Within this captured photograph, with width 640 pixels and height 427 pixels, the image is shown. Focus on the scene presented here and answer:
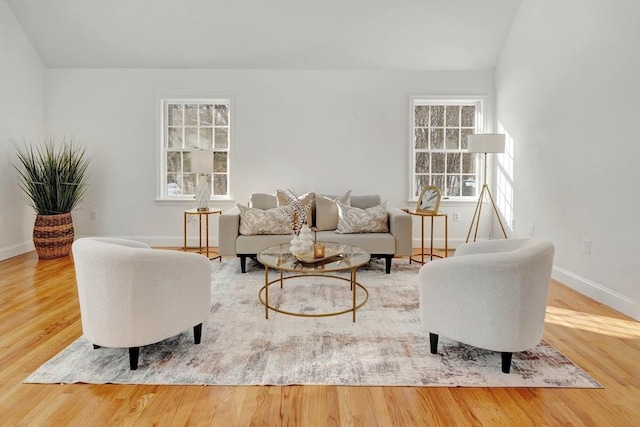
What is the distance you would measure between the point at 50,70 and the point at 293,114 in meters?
3.50

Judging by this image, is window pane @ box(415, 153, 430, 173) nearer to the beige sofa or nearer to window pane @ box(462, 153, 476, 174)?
window pane @ box(462, 153, 476, 174)

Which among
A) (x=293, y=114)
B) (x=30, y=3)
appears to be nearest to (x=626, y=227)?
(x=293, y=114)

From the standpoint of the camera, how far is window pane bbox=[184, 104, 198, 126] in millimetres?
5793

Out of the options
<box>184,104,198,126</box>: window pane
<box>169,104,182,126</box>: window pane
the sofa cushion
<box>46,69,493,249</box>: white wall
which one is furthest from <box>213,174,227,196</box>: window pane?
the sofa cushion

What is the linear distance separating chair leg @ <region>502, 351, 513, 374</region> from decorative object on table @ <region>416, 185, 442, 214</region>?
2831 mm

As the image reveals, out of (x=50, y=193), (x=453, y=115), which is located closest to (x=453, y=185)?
(x=453, y=115)

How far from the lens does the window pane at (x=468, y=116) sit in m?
5.78

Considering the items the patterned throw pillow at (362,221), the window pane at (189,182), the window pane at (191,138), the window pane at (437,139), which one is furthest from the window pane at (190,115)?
the window pane at (437,139)

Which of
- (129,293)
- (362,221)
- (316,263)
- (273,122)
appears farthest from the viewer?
(273,122)

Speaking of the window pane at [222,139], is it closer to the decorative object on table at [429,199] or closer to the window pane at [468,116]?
the decorative object on table at [429,199]

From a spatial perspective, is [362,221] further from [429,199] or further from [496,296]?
[496,296]

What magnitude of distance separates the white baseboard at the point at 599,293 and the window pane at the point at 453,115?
259cm

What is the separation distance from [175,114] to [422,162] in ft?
12.2

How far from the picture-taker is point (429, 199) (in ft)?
16.3
